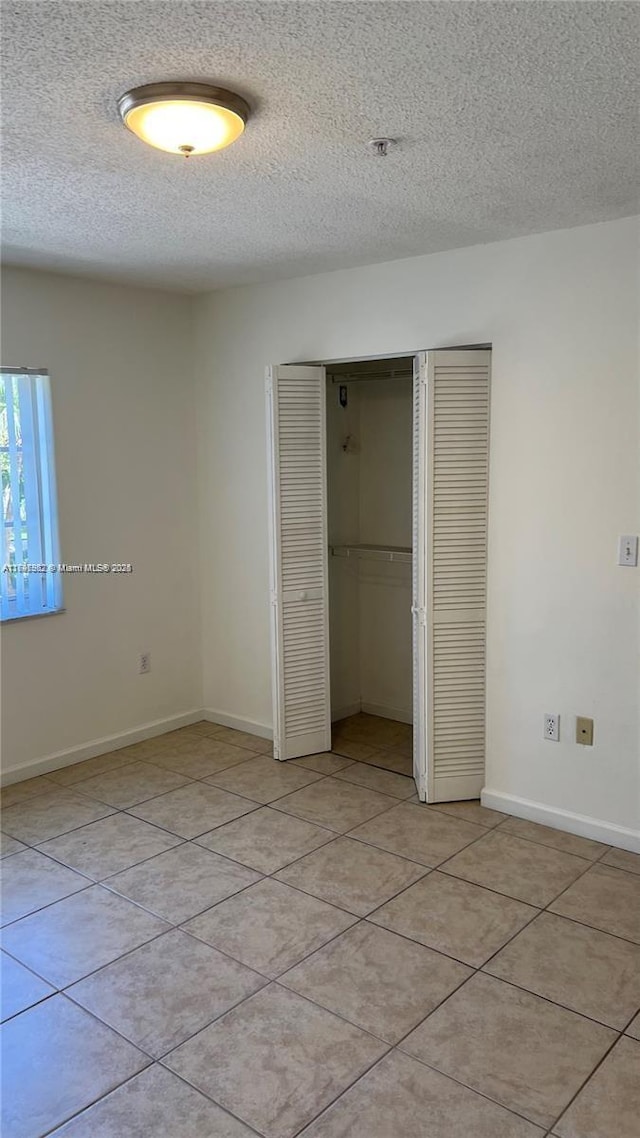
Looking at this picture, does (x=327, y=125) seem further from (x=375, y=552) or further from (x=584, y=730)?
(x=375, y=552)

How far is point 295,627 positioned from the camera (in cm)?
417

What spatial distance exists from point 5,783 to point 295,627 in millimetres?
1589

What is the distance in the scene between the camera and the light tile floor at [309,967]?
2014mm

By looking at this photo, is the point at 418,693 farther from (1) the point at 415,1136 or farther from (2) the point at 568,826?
(1) the point at 415,1136

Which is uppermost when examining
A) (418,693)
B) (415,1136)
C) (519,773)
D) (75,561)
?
(75,561)

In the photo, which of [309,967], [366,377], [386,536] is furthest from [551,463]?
[309,967]

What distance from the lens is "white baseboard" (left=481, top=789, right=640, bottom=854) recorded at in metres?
3.25

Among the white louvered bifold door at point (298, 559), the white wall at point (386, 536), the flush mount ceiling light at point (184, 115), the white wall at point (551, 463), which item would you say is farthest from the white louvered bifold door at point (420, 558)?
the flush mount ceiling light at point (184, 115)

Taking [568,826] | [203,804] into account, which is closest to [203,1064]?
[203,804]

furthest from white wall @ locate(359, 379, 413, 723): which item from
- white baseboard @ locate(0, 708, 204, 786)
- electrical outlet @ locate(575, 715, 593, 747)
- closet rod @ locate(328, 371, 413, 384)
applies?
electrical outlet @ locate(575, 715, 593, 747)

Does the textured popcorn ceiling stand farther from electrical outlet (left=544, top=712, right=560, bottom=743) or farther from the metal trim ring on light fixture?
electrical outlet (left=544, top=712, right=560, bottom=743)

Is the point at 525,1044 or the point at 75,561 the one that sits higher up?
the point at 75,561

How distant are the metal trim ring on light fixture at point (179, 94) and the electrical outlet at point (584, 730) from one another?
254cm

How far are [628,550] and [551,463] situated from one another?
466 millimetres
